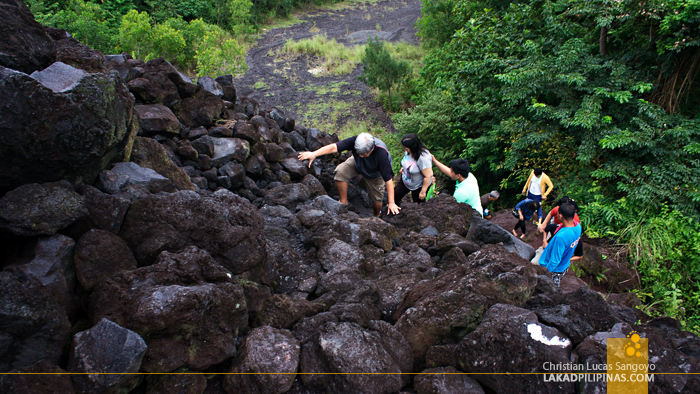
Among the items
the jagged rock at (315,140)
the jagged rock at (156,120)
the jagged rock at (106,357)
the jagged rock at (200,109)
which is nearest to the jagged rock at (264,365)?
the jagged rock at (106,357)

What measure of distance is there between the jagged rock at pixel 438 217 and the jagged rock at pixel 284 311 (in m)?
2.65

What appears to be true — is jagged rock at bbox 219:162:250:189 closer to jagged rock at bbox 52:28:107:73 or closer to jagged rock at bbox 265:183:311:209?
jagged rock at bbox 265:183:311:209

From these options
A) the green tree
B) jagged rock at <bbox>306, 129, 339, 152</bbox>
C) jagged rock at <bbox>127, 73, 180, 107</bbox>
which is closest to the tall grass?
the green tree

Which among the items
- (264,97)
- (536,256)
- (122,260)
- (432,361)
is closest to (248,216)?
(122,260)

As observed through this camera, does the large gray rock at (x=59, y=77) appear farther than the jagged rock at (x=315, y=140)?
No

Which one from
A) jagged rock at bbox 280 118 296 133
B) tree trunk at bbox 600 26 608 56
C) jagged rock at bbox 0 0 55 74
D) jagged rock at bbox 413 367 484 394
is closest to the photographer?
jagged rock at bbox 413 367 484 394

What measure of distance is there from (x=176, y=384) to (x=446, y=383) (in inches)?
62.3

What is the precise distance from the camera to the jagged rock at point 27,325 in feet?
6.77

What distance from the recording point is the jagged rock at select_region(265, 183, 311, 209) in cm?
586

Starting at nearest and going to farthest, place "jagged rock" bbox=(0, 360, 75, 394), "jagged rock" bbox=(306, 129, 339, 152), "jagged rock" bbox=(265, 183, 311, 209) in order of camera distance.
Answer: "jagged rock" bbox=(0, 360, 75, 394) < "jagged rock" bbox=(265, 183, 311, 209) < "jagged rock" bbox=(306, 129, 339, 152)

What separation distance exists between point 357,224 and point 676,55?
21.6 feet

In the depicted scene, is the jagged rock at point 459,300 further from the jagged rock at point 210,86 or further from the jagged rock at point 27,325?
the jagged rock at point 210,86

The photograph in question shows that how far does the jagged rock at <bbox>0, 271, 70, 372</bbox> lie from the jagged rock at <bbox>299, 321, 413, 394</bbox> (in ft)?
4.62

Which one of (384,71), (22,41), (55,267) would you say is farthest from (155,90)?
(384,71)
